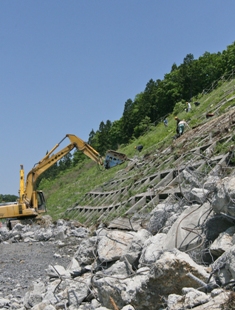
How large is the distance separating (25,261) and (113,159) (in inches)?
657

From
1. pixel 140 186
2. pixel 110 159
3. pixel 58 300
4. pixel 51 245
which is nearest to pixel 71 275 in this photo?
pixel 58 300

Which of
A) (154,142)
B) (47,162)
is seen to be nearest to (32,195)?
(47,162)

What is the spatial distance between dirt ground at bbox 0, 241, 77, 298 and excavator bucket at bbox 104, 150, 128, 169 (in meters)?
11.8

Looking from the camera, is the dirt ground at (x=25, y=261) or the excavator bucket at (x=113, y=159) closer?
the dirt ground at (x=25, y=261)

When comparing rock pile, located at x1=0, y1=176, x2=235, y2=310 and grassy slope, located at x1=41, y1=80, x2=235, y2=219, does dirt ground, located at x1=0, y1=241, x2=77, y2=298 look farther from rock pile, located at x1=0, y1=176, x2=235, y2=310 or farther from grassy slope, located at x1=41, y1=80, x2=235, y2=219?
grassy slope, located at x1=41, y1=80, x2=235, y2=219

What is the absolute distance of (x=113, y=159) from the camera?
2881 cm

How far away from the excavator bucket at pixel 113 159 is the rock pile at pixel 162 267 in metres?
20.3

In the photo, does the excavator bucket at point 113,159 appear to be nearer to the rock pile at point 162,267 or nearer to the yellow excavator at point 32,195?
the yellow excavator at point 32,195

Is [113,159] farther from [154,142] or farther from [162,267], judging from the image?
Answer: [162,267]

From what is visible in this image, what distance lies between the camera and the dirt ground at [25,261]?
942 cm

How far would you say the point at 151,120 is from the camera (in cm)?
7356

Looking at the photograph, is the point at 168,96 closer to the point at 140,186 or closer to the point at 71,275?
the point at 140,186

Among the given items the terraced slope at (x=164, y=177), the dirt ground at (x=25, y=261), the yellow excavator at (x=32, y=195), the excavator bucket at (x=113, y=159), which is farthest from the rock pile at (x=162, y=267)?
the excavator bucket at (x=113, y=159)

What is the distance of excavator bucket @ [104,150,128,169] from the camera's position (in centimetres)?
2820
